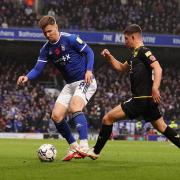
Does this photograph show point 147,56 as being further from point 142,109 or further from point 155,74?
point 142,109

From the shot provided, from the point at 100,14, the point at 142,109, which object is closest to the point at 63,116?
the point at 142,109

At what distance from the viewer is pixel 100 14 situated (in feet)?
121

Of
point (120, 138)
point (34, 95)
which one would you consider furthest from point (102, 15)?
point (120, 138)

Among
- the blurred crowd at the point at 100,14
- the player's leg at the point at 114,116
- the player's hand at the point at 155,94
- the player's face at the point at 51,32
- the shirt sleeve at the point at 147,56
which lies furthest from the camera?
the blurred crowd at the point at 100,14

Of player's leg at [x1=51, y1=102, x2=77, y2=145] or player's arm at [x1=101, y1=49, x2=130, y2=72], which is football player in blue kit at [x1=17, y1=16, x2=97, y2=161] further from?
player's arm at [x1=101, y1=49, x2=130, y2=72]

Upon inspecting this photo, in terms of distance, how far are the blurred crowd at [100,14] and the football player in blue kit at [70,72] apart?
25173mm

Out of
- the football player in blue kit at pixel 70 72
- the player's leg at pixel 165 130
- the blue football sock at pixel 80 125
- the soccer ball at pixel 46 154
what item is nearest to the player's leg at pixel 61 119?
the football player in blue kit at pixel 70 72

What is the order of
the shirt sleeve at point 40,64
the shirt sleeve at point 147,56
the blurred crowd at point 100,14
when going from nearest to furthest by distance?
the shirt sleeve at point 147,56, the shirt sleeve at point 40,64, the blurred crowd at point 100,14

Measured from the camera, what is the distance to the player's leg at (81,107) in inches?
381

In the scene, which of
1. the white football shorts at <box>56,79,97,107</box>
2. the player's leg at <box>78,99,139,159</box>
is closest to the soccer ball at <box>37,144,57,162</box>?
the player's leg at <box>78,99,139,159</box>

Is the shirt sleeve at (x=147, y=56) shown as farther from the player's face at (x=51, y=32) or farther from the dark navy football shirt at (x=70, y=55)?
the player's face at (x=51, y=32)

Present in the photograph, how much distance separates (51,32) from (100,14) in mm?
27301

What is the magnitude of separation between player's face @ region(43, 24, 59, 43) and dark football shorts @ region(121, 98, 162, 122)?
1.79 metres

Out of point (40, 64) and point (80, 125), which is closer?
point (80, 125)
